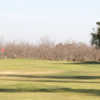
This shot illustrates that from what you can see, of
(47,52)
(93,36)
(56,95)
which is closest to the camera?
(56,95)

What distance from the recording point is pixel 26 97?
54.3 feet

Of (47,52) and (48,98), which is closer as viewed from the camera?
(48,98)

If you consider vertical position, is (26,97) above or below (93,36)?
below

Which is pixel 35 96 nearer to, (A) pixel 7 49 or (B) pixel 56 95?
(B) pixel 56 95

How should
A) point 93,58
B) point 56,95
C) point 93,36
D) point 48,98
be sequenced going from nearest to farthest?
1. point 48,98
2. point 56,95
3. point 93,36
4. point 93,58

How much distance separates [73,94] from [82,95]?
1.73 feet

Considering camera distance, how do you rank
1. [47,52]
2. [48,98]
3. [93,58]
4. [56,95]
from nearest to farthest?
1. [48,98]
2. [56,95]
3. [93,58]
4. [47,52]

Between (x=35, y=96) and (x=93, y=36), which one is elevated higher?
(x=93, y=36)

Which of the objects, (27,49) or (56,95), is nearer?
(56,95)

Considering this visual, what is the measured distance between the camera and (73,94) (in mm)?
17734

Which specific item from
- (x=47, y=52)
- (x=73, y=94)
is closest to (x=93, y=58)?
(x=47, y=52)

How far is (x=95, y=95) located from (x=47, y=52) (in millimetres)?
73532

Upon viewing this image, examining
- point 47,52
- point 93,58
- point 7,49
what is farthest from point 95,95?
point 7,49

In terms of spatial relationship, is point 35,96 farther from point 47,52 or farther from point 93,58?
point 47,52
